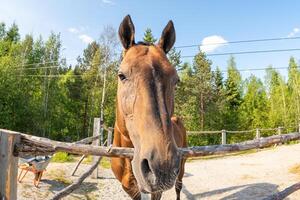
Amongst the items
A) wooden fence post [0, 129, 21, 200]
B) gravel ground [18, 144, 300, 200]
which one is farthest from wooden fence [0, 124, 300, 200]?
gravel ground [18, 144, 300, 200]

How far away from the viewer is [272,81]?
137ft

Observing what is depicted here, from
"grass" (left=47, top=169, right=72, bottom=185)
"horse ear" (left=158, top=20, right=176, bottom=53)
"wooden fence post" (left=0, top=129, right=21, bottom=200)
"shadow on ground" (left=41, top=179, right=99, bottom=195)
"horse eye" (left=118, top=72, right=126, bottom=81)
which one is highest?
"horse ear" (left=158, top=20, right=176, bottom=53)

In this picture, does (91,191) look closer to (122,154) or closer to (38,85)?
(122,154)

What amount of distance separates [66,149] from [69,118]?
101 feet

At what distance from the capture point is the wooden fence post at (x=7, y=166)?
196 cm

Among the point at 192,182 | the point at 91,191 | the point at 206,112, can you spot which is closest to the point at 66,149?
the point at 91,191

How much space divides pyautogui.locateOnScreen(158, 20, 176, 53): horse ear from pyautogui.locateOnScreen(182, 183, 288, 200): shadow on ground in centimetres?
513

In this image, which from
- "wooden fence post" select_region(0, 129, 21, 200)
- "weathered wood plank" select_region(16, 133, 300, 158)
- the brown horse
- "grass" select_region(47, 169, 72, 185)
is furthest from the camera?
"grass" select_region(47, 169, 72, 185)

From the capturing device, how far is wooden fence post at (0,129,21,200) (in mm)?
1955

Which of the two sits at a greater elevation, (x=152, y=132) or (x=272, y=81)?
(x=272, y=81)

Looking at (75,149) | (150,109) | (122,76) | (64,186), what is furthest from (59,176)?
(150,109)

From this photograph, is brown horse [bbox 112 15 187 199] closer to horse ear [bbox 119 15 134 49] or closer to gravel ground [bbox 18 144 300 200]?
horse ear [bbox 119 15 134 49]

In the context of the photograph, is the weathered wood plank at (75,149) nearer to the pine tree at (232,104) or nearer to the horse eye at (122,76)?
the horse eye at (122,76)

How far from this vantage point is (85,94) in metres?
31.5
